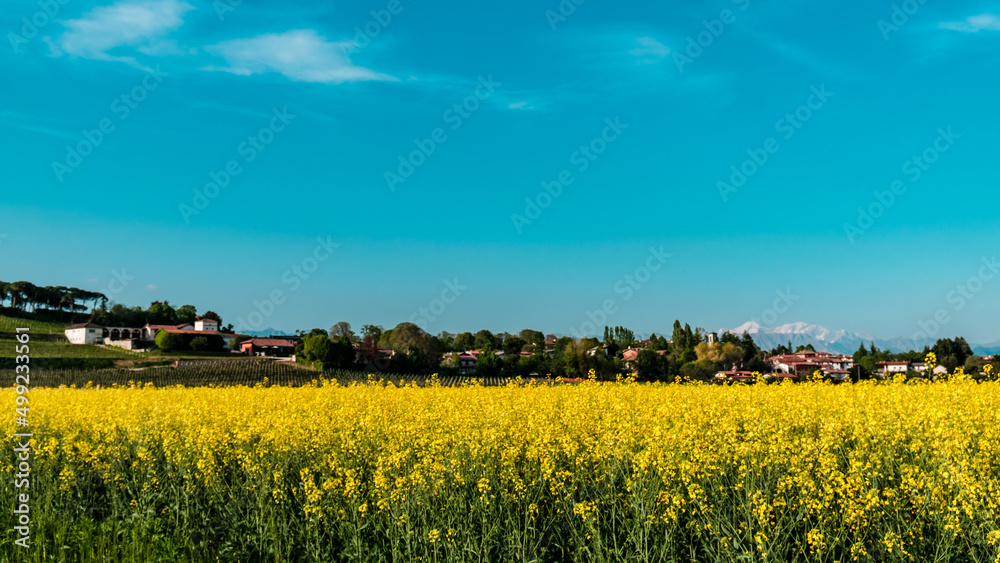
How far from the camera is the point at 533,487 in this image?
342 inches

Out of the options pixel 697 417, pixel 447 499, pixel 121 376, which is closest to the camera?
pixel 447 499

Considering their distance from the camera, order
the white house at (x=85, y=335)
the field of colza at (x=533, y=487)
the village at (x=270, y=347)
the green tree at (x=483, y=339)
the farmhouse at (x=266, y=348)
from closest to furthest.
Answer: the field of colza at (x=533, y=487)
the village at (x=270, y=347)
the white house at (x=85, y=335)
the farmhouse at (x=266, y=348)
the green tree at (x=483, y=339)

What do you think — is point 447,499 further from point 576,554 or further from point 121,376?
point 121,376

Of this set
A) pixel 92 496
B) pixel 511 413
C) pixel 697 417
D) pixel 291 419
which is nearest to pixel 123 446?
pixel 92 496

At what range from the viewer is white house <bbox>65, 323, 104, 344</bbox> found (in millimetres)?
99938

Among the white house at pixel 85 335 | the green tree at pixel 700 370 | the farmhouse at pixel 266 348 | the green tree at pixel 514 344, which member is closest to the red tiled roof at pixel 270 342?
the farmhouse at pixel 266 348

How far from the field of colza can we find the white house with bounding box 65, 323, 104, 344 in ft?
337

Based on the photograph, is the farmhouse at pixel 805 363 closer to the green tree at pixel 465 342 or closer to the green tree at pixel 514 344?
the green tree at pixel 514 344

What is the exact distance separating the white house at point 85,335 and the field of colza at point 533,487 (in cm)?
10270

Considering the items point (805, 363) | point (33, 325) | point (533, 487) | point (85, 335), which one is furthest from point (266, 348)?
point (533, 487)

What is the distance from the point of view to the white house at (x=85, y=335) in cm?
9994

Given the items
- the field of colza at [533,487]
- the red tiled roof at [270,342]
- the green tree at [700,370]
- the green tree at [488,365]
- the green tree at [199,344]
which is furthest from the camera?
the red tiled roof at [270,342]

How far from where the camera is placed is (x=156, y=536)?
9.12 meters

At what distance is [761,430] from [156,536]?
8195 millimetres
